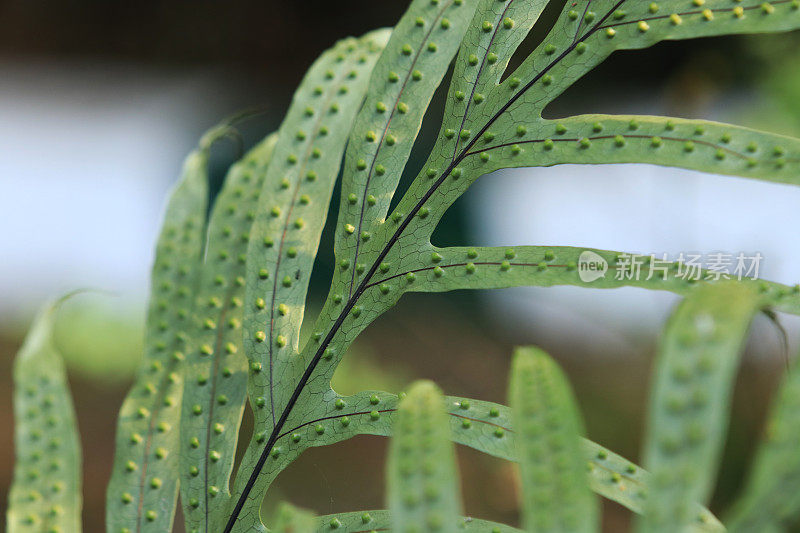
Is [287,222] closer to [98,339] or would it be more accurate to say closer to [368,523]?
[368,523]

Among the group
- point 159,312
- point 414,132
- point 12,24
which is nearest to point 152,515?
point 159,312

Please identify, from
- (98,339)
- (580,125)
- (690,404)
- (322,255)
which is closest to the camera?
(690,404)

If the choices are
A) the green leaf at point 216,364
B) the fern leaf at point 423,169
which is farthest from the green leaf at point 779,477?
the green leaf at point 216,364

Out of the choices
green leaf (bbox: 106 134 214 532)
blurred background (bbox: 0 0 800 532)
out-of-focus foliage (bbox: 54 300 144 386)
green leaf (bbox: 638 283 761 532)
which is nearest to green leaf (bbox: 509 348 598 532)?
green leaf (bbox: 638 283 761 532)

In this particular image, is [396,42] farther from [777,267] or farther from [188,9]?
[188,9]

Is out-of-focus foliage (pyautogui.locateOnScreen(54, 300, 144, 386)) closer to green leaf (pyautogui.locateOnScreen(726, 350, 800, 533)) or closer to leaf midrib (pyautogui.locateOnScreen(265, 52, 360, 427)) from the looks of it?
leaf midrib (pyautogui.locateOnScreen(265, 52, 360, 427))

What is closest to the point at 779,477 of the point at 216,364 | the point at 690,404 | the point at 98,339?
the point at 690,404
